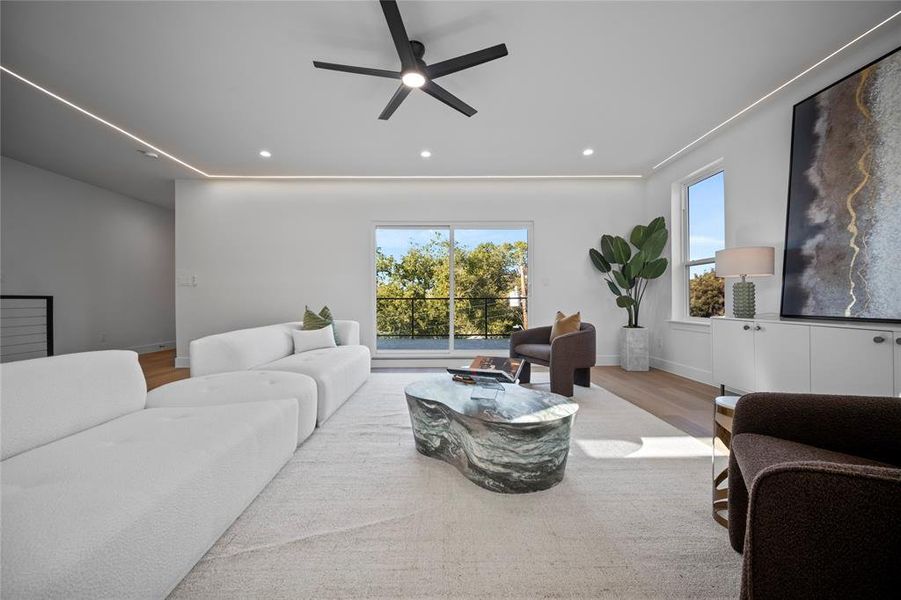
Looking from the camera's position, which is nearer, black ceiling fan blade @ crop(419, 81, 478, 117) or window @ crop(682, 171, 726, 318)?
black ceiling fan blade @ crop(419, 81, 478, 117)

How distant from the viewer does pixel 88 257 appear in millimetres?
5332

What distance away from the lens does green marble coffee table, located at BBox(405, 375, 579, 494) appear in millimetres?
1634

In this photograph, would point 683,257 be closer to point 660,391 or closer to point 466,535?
→ point 660,391

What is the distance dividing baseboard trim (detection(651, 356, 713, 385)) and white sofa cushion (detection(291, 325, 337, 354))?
13.9ft

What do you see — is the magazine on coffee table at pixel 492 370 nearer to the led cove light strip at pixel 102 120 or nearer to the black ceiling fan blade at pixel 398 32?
the black ceiling fan blade at pixel 398 32

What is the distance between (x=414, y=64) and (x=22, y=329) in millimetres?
6524

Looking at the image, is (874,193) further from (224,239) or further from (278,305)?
(224,239)

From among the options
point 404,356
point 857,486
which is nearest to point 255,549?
point 857,486

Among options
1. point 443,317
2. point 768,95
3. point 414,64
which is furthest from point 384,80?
point 443,317

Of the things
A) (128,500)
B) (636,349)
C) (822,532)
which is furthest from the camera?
(636,349)

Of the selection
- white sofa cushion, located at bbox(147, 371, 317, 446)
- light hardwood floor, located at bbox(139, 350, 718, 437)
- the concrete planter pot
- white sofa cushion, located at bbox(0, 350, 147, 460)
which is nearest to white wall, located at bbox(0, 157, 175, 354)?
light hardwood floor, located at bbox(139, 350, 718, 437)

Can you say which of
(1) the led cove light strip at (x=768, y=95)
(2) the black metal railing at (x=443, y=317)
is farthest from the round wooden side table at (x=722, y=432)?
(2) the black metal railing at (x=443, y=317)

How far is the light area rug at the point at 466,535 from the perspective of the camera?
1.14 meters

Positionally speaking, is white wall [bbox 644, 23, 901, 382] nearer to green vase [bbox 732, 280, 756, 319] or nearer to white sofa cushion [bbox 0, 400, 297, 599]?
green vase [bbox 732, 280, 756, 319]
